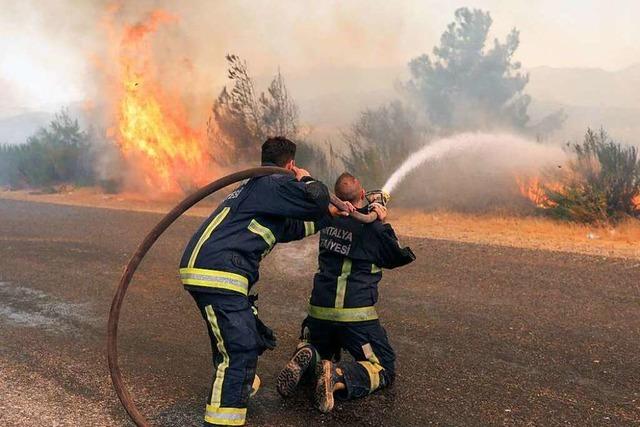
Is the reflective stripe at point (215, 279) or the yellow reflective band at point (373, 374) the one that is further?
the yellow reflective band at point (373, 374)

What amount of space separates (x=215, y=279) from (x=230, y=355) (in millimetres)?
413

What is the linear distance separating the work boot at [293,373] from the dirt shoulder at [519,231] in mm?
6023

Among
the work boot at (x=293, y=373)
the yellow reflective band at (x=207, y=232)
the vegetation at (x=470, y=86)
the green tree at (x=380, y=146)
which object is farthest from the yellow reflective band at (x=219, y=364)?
the vegetation at (x=470, y=86)

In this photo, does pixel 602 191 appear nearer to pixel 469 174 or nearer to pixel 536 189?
pixel 536 189

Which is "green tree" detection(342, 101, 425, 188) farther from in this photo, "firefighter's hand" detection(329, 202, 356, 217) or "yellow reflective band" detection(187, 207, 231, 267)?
"yellow reflective band" detection(187, 207, 231, 267)

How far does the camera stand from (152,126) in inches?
716

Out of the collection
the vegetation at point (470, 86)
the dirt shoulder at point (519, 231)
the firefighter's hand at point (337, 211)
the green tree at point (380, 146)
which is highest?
the vegetation at point (470, 86)

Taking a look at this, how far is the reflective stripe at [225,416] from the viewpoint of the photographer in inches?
112

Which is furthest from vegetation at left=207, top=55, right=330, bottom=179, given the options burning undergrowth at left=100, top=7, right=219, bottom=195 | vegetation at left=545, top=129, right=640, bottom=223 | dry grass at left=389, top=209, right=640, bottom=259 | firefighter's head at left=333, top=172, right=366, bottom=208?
firefighter's head at left=333, top=172, right=366, bottom=208

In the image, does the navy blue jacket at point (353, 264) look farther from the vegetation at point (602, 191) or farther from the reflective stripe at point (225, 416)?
the vegetation at point (602, 191)

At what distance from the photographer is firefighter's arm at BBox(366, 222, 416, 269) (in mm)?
3611

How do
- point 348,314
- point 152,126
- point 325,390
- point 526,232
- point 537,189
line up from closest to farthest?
point 325,390
point 348,314
point 526,232
point 537,189
point 152,126

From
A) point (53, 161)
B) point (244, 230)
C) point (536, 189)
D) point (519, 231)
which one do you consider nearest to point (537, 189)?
point (536, 189)

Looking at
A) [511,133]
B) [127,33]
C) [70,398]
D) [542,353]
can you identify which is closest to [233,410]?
[70,398]
